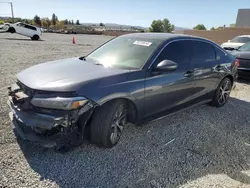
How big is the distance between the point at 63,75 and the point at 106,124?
86 cm


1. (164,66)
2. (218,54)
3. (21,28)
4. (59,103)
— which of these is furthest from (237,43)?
(21,28)

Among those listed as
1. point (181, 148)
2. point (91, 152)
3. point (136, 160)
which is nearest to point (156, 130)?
point (181, 148)

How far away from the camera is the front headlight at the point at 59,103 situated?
264cm

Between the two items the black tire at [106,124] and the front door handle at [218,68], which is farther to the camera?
the front door handle at [218,68]

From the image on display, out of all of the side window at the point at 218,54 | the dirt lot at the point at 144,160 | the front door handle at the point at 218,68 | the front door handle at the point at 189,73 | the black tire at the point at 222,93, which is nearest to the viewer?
the dirt lot at the point at 144,160

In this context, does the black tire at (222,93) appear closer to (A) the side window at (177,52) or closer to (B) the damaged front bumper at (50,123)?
(A) the side window at (177,52)

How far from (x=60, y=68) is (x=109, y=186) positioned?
181 centimetres

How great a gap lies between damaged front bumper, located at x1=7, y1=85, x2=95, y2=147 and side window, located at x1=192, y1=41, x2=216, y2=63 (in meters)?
2.48

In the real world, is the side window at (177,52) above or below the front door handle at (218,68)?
above

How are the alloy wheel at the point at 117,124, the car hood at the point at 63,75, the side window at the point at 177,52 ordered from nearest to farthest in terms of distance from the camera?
the car hood at the point at 63,75, the alloy wheel at the point at 117,124, the side window at the point at 177,52

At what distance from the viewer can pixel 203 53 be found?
4.59 meters

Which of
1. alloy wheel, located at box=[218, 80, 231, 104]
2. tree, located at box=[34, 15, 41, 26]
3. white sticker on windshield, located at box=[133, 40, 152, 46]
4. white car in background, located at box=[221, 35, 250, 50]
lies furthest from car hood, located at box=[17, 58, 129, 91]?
tree, located at box=[34, 15, 41, 26]

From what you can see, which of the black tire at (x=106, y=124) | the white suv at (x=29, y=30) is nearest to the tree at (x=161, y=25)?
the white suv at (x=29, y=30)

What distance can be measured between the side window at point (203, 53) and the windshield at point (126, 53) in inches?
36.9
